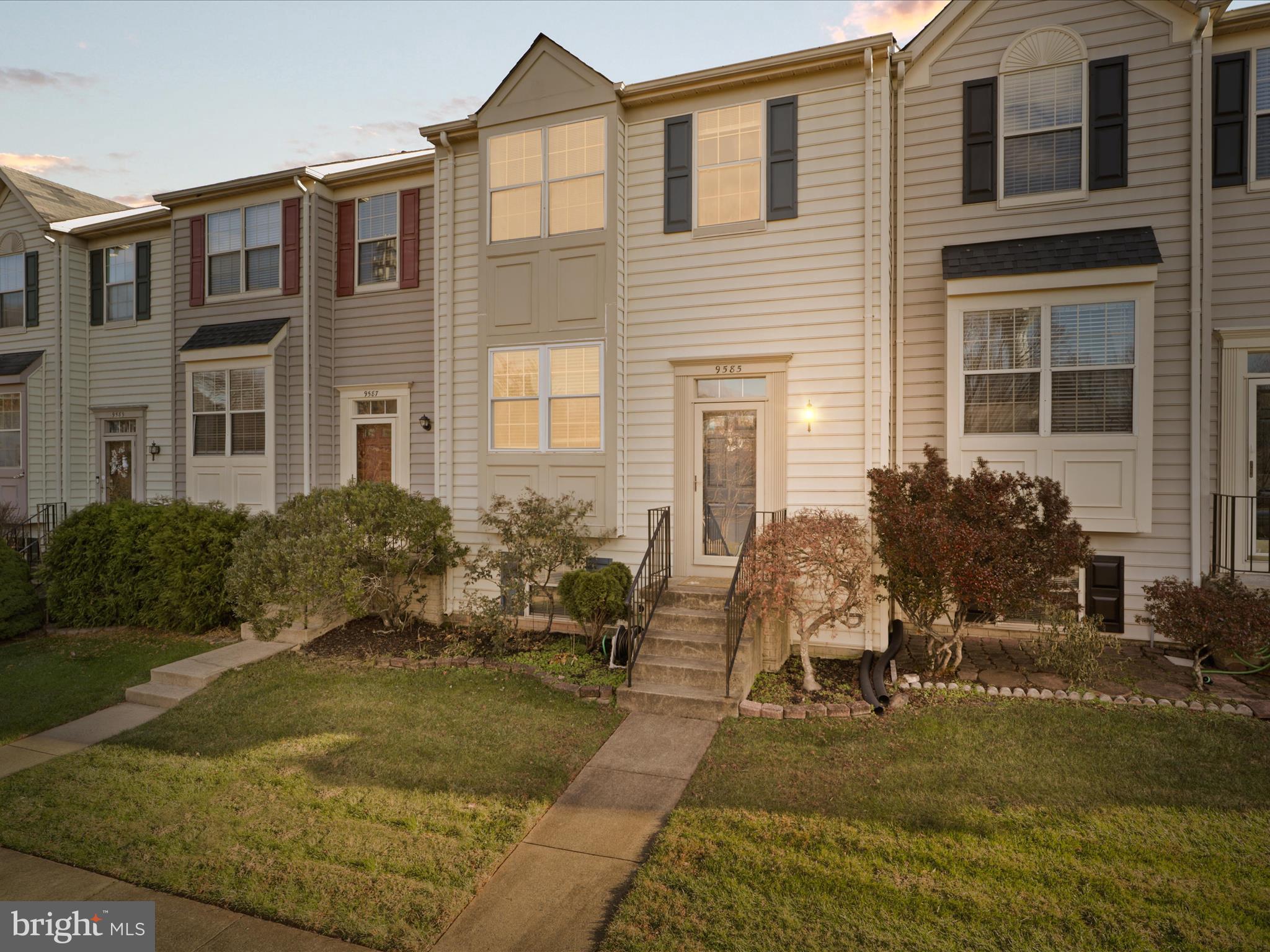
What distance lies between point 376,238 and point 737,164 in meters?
6.16

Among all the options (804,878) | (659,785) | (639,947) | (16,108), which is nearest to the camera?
(639,947)

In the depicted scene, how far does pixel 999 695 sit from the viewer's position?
19.8 ft

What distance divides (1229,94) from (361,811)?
10652mm

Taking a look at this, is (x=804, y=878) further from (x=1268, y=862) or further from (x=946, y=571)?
(x=946, y=571)

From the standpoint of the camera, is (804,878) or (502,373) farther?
(502,373)

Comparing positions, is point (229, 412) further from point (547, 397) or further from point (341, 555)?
point (547, 397)

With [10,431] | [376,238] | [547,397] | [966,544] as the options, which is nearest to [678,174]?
[547,397]

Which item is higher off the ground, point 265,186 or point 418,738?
point 265,186

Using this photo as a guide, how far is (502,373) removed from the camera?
29.9ft

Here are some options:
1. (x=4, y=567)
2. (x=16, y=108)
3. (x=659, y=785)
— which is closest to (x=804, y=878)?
(x=659, y=785)

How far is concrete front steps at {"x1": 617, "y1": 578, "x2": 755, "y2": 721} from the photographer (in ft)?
19.8

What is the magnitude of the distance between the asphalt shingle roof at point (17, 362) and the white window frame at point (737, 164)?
1381cm

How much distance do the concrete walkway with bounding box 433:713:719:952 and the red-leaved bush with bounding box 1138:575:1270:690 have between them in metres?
4.50

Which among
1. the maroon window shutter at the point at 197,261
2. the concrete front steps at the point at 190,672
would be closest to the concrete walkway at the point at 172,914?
the concrete front steps at the point at 190,672
